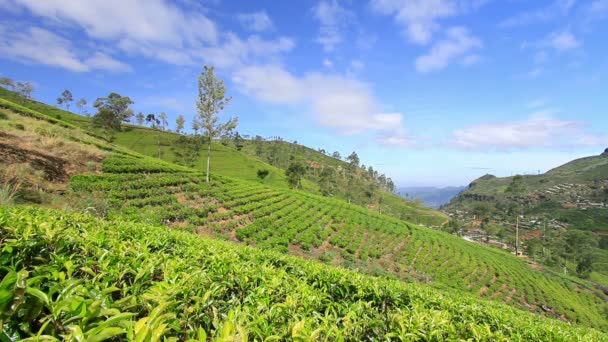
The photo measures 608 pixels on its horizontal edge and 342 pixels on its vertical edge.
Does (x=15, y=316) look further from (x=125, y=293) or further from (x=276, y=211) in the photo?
(x=276, y=211)

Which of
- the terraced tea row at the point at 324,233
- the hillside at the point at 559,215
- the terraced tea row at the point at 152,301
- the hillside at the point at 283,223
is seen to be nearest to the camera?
the terraced tea row at the point at 152,301

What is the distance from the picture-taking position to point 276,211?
23.1 meters

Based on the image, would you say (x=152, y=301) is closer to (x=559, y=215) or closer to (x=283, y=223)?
(x=283, y=223)

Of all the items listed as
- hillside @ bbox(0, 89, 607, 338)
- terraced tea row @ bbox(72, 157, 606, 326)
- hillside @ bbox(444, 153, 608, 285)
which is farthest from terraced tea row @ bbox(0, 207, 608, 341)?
hillside @ bbox(444, 153, 608, 285)

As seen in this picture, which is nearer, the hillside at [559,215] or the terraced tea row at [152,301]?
the terraced tea row at [152,301]

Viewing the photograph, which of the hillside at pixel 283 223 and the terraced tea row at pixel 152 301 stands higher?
the terraced tea row at pixel 152 301

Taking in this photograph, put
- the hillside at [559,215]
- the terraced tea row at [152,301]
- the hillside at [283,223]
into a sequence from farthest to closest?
the hillside at [559,215], the hillside at [283,223], the terraced tea row at [152,301]

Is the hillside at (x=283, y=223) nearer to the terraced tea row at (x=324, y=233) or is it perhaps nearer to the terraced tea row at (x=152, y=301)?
the terraced tea row at (x=324, y=233)

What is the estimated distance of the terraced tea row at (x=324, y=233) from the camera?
1634 centimetres

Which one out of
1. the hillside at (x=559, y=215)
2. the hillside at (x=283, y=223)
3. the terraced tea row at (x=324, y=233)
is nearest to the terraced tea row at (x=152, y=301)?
the hillside at (x=283, y=223)

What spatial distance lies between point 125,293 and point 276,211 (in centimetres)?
2118

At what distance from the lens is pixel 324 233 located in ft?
70.7

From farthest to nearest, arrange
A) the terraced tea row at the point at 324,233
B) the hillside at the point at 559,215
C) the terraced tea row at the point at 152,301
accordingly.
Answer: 1. the hillside at the point at 559,215
2. the terraced tea row at the point at 324,233
3. the terraced tea row at the point at 152,301

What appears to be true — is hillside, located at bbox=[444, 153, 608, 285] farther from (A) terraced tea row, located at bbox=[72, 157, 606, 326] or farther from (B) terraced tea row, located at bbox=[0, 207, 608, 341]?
(B) terraced tea row, located at bbox=[0, 207, 608, 341]
